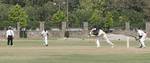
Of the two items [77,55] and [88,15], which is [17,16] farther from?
[77,55]

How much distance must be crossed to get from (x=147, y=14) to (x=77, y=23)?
13125 mm

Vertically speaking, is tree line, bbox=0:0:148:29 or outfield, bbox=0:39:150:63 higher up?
tree line, bbox=0:0:148:29

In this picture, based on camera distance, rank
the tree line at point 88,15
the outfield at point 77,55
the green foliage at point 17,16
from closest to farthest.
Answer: the outfield at point 77,55, the green foliage at point 17,16, the tree line at point 88,15

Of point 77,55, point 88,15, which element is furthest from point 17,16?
point 77,55

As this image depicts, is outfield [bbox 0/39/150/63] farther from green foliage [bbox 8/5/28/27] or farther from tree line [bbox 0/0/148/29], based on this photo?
green foliage [bbox 8/5/28/27]

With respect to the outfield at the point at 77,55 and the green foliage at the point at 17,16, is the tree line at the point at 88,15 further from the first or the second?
the outfield at the point at 77,55

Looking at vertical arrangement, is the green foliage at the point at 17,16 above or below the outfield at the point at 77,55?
above

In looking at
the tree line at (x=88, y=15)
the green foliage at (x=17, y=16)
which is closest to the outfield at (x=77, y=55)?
the tree line at (x=88, y=15)

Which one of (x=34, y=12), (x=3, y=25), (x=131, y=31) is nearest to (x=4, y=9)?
(x=34, y=12)

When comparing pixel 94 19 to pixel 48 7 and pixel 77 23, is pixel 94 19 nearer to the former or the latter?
pixel 77 23

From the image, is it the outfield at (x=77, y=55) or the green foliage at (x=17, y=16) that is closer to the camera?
the outfield at (x=77, y=55)

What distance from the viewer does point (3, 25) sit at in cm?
8481

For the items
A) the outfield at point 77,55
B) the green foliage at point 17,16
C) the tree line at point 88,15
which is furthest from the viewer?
the tree line at point 88,15

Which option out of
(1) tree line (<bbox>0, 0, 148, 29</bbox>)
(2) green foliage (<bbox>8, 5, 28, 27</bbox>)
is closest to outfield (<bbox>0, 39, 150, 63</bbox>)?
(1) tree line (<bbox>0, 0, 148, 29</bbox>)
